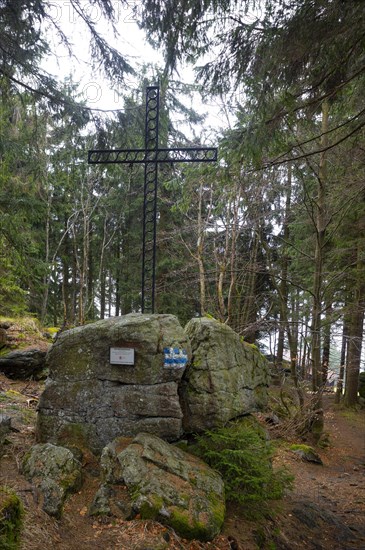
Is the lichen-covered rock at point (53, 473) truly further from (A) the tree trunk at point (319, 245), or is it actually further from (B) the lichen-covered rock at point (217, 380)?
(A) the tree trunk at point (319, 245)

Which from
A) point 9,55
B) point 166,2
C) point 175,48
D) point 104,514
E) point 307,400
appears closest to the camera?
point 104,514

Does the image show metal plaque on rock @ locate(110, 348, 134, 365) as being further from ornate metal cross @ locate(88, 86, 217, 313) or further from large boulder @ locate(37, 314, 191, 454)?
ornate metal cross @ locate(88, 86, 217, 313)

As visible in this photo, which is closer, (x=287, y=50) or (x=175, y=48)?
(x=287, y=50)

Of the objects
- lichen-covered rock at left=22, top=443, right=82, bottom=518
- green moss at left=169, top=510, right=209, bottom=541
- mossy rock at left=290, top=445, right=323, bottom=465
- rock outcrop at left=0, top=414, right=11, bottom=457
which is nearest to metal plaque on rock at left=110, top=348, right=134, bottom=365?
lichen-covered rock at left=22, top=443, right=82, bottom=518

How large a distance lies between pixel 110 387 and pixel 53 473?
1081 mm

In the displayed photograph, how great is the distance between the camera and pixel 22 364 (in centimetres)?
815

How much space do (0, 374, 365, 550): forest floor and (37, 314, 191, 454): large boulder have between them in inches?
19.1

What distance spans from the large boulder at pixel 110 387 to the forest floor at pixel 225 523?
1.60ft

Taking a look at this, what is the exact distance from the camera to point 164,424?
4273 millimetres

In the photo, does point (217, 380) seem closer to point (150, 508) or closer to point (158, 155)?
point (150, 508)

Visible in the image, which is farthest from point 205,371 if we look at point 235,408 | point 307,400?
point 307,400

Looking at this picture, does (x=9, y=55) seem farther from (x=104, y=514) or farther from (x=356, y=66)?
(x=104, y=514)

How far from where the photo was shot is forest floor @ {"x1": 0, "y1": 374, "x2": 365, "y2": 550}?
2947 millimetres

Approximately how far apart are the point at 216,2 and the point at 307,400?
28.8 ft
